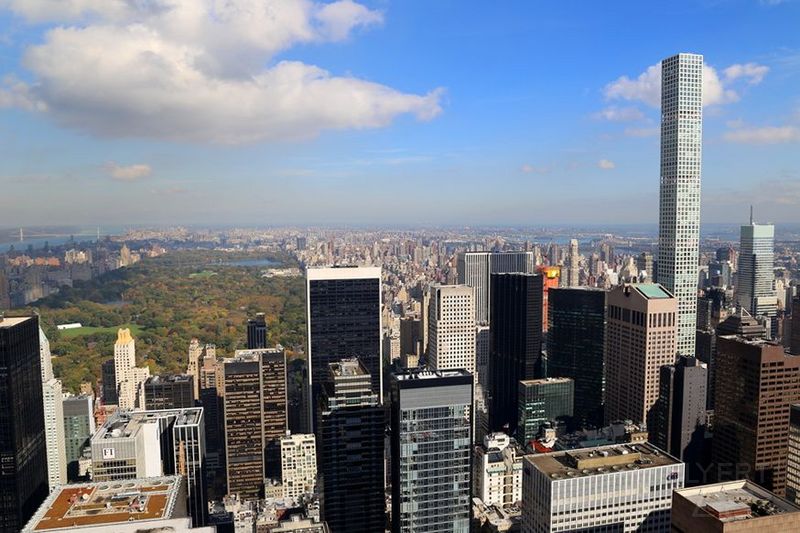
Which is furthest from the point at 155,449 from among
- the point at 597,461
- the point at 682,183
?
the point at 682,183

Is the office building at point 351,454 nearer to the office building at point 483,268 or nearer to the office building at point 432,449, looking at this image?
the office building at point 432,449

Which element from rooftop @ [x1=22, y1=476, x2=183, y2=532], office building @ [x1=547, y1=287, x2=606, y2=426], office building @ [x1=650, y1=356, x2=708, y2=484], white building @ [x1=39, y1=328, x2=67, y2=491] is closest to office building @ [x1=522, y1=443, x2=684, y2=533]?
rooftop @ [x1=22, y1=476, x2=183, y2=532]

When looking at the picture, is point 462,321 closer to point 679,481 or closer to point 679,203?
point 679,203

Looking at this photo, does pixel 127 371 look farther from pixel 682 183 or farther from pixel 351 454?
pixel 682 183

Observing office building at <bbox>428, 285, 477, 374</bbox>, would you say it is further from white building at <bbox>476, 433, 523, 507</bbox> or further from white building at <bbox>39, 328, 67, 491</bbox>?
white building at <bbox>39, 328, 67, 491</bbox>

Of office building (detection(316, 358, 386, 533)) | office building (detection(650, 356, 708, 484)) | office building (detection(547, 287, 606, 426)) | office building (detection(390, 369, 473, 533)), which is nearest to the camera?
office building (detection(390, 369, 473, 533))

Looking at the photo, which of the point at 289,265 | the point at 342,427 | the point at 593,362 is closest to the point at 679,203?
the point at 593,362

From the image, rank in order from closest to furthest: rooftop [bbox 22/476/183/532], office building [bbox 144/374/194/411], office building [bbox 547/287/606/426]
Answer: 1. rooftop [bbox 22/476/183/532]
2. office building [bbox 144/374/194/411]
3. office building [bbox 547/287/606/426]
